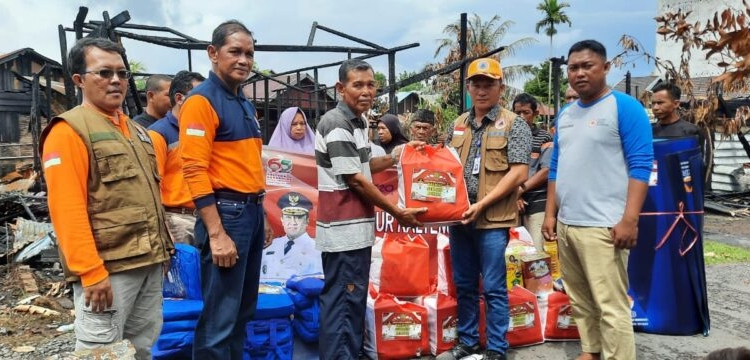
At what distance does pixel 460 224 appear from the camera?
3.57 m

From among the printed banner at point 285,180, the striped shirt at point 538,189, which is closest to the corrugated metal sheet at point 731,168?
the striped shirt at point 538,189

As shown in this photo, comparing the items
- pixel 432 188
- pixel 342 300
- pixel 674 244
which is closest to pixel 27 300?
pixel 342 300

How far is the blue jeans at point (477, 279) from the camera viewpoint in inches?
138

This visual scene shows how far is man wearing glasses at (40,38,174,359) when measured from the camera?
2150mm

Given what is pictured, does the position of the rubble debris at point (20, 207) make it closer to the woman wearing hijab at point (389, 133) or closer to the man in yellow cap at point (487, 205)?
the woman wearing hijab at point (389, 133)

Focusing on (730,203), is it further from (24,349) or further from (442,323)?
(24,349)

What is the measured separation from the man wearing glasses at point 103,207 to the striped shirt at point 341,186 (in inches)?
38.2

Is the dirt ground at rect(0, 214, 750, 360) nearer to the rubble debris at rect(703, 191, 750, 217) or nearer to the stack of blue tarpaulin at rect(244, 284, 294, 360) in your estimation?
the stack of blue tarpaulin at rect(244, 284, 294, 360)

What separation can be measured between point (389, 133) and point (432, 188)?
2033 millimetres

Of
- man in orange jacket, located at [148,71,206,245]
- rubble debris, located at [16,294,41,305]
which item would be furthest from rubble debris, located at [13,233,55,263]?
man in orange jacket, located at [148,71,206,245]

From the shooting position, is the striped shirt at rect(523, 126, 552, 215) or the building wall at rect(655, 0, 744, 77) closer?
the striped shirt at rect(523, 126, 552, 215)

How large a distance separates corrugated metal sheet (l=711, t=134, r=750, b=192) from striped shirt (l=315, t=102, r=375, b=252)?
609 inches

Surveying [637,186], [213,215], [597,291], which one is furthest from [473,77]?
[213,215]

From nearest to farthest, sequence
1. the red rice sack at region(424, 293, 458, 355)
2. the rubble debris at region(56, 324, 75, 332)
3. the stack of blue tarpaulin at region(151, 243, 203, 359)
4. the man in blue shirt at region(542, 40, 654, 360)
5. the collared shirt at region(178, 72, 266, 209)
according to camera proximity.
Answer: the collared shirt at region(178, 72, 266, 209) → the man in blue shirt at region(542, 40, 654, 360) → the stack of blue tarpaulin at region(151, 243, 203, 359) → the red rice sack at region(424, 293, 458, 355) → the rubble debris at region(56, 324, 75, 332)
